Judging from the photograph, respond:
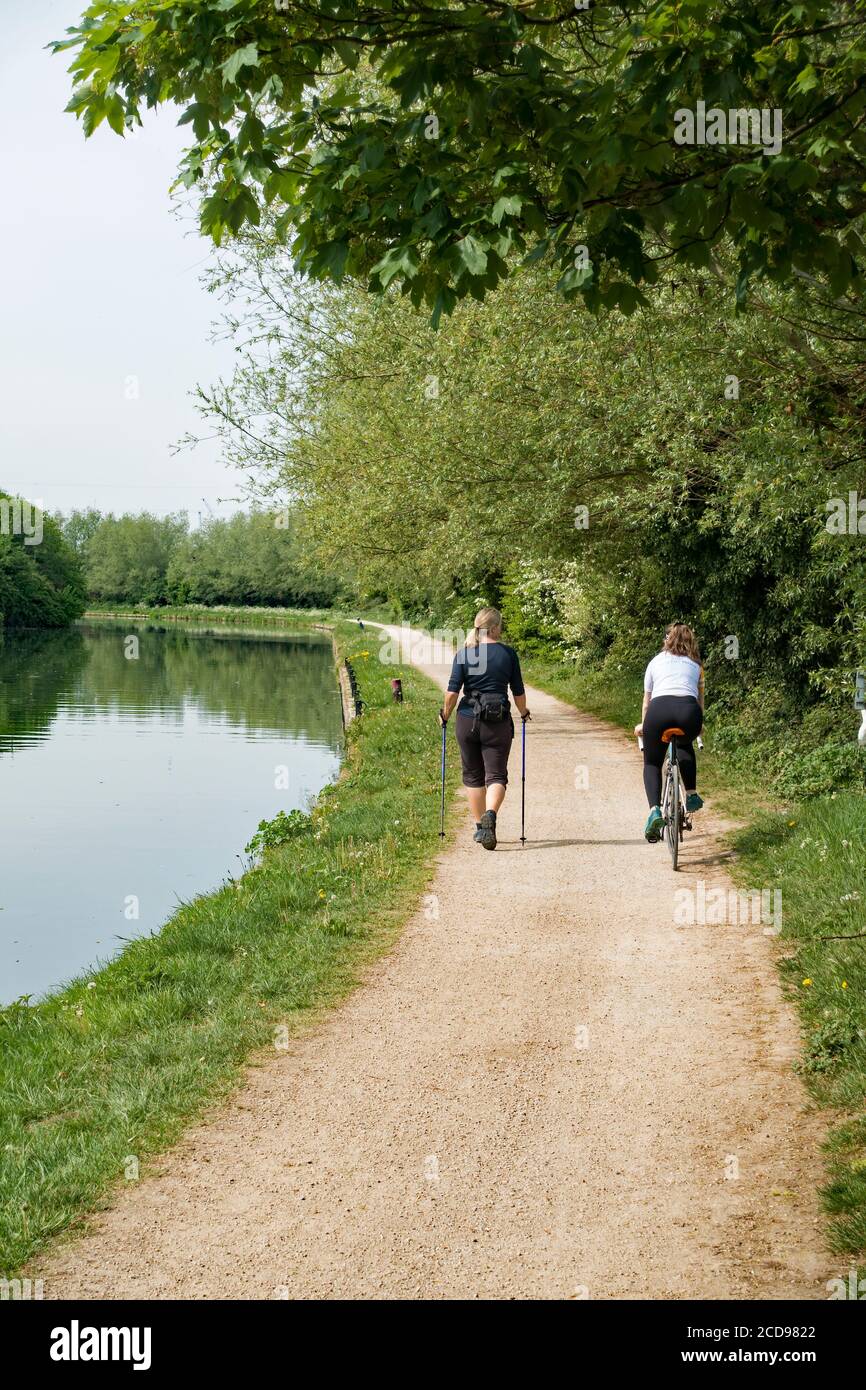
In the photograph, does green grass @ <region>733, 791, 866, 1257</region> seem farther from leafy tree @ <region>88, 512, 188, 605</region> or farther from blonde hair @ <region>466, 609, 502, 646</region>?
leafy tree @ <region>88, 512, 188, 605</region>

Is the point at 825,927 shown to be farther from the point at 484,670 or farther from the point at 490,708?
the point at 484,670

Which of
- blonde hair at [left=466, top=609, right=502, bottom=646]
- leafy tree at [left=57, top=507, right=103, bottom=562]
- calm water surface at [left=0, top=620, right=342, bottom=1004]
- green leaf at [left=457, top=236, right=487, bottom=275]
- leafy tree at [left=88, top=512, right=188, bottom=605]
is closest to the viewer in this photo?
green leaf at [left=457, top=236, right=487, bottom=275]

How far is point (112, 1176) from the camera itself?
191 inches

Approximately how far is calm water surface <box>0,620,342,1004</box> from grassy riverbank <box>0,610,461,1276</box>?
90.8 inches

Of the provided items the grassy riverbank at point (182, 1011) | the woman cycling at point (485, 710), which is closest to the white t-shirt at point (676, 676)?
the woman cycling at point (485, 710)

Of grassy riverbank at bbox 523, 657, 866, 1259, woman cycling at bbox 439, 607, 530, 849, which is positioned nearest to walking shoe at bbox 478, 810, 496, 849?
woman cycling at bbox 439, 607, 530, 849

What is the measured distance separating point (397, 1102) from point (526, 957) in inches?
90.2

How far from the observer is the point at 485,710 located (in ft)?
33.8

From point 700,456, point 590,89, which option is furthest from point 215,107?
point 700,456

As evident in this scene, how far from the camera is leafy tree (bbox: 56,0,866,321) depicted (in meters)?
4.30

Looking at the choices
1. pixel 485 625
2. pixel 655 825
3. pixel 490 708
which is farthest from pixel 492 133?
pixel 655 825

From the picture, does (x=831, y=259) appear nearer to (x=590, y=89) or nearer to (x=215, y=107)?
(x=590, y=89)

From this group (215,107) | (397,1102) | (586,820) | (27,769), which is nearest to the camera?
(215,107)

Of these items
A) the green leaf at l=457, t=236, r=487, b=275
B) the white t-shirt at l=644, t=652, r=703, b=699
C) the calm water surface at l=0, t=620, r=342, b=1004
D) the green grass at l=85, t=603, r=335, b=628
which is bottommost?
the calm water surface at l=0, t=620, r=342, b=1004
